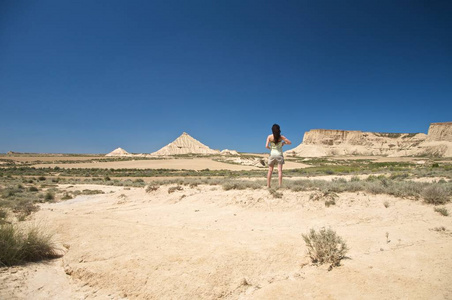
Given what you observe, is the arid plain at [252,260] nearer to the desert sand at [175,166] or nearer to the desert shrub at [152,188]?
the desert shrub at [152,188]

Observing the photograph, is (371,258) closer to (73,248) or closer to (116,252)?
(116,252)

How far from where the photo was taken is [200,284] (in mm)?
3162

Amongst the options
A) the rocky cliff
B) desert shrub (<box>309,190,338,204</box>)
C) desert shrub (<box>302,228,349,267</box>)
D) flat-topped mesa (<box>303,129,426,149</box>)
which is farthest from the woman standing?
flat-topped mesa (<box>303,129,426,149</box>)

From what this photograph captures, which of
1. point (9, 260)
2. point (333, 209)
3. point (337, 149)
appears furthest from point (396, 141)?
point (9, 260)

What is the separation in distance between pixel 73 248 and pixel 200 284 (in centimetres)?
272

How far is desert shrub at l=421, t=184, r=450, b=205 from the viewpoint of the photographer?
5953 millimetres

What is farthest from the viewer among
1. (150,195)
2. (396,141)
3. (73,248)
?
(396,141)

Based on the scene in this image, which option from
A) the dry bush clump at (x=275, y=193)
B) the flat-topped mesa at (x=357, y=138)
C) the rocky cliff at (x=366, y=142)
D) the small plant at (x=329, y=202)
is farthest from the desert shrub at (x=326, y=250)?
the flat-topped mesa at (x=357, y=138)

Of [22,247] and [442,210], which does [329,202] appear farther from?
[22,247]

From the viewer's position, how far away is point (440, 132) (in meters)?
81.4

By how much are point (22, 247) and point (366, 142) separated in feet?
393

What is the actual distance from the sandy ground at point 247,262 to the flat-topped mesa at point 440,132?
10046 centimetres

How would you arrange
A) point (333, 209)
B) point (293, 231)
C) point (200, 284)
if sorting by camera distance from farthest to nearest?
point (333, 209) < point (293, 231) < point (200, 284)

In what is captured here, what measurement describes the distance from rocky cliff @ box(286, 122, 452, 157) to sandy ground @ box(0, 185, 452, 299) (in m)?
97.4
